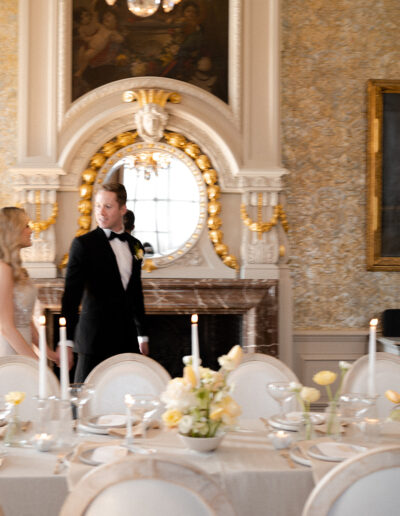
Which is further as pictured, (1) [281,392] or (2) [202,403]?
(1) [281,392]

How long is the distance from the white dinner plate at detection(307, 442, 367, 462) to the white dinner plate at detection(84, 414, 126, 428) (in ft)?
2.76

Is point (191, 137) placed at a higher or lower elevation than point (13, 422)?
higher

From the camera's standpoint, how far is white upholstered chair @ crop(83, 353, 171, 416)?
327 centimetres

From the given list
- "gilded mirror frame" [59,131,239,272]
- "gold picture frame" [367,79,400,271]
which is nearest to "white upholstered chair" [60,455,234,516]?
"gilded mirror frame" [59,131,239,272]

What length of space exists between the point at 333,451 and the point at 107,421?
0.98 metres

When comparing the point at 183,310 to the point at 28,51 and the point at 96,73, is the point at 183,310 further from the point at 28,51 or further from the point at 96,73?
the point at 28,51

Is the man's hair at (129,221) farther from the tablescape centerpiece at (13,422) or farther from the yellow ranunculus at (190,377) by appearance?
the yellow ranunculus at (190,377)

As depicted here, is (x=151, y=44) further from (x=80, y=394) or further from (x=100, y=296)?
(x=80, y=394)

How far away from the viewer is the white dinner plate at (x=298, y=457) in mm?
2234

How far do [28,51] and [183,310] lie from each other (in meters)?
A: 2.70

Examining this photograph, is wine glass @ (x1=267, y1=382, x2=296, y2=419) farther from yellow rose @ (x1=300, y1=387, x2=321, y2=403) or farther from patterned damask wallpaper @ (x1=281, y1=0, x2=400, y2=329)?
patterned damask wallpaper @ (x1=281, y1=0, x2=400, y2=329)

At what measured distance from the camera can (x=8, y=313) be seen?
3.63m

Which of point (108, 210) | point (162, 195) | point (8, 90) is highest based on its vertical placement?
point (8, 90)

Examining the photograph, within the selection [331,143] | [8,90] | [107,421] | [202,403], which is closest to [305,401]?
[202,403]
